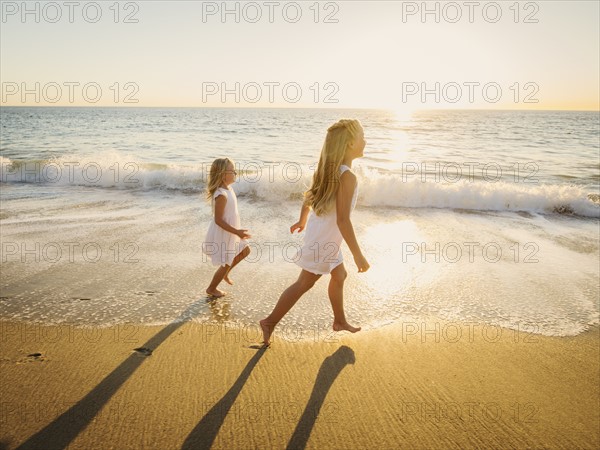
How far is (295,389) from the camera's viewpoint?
9.44ft

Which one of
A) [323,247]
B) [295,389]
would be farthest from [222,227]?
[295,389]

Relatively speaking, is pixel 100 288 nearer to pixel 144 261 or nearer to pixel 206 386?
pixel 144 261

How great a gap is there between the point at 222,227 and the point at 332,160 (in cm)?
153

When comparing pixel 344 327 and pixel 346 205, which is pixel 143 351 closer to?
pixel 344 327

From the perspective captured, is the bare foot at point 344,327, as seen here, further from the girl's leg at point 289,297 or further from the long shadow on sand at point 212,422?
the long shadow on sand at point 212,422

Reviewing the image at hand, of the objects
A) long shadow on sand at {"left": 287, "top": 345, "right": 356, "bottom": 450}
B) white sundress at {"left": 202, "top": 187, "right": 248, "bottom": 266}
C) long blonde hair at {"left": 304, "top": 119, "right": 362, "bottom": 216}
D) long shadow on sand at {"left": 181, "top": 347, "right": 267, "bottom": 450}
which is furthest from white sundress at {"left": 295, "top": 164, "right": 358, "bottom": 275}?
white sundress at {"left": 202, "top": 187, "right": 248, "bottom": 266}

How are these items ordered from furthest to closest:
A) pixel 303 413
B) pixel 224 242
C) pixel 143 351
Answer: pixel 224 242 → pixel 143 351 → pixel 303 413

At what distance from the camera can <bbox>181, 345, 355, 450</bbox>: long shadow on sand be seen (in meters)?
2.37

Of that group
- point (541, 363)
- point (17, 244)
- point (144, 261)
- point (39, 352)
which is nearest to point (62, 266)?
point (144, 261)

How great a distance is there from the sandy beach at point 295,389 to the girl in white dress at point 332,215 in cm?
45

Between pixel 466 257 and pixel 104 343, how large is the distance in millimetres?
4797

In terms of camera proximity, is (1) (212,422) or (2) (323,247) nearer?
(1) (212,422)

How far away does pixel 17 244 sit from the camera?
5898mm

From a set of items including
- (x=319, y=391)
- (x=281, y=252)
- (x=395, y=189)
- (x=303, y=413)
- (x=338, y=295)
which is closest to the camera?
(x=303, y=413)
